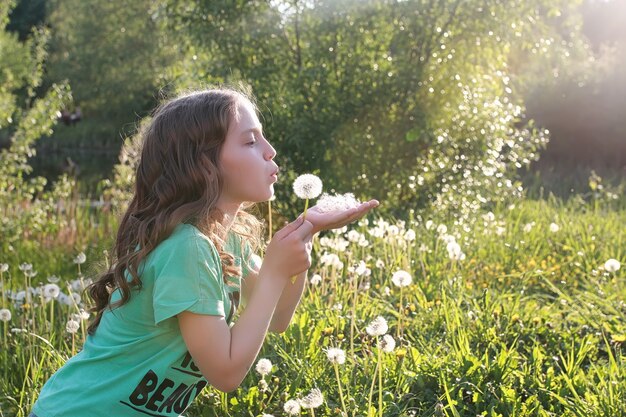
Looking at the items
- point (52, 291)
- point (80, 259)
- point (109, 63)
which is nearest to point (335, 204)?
point (52, 291)

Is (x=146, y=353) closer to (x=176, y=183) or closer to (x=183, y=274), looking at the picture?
(x=183, y=274)

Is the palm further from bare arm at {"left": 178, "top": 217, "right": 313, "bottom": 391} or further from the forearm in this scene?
the forearm

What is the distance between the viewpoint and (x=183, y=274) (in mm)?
1934

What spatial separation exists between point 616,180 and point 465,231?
8149 mm

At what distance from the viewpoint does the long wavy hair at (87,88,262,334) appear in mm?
2070

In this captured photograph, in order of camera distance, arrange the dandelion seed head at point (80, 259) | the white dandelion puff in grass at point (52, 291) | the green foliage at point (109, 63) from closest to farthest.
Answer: the white dandelion puff in grass at point (52, 291) < the dandelion seed head at point (80, 259) < the green foliage at point (109, 63)

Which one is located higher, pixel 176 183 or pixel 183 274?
pixel 176 183

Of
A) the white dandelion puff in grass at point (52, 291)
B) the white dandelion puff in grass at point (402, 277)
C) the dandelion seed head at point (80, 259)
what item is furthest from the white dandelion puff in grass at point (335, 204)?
the dandelion seed head at point (80, 259)

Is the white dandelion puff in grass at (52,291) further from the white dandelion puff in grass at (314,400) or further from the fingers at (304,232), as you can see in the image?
the fingers at (304,232)

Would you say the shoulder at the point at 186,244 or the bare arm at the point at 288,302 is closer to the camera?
the shoulder at the point at 186,244

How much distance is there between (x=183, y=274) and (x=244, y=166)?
0.35 m

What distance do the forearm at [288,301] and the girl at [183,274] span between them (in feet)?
0.54

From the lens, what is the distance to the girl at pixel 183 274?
1930mm

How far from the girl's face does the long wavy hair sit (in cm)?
2
